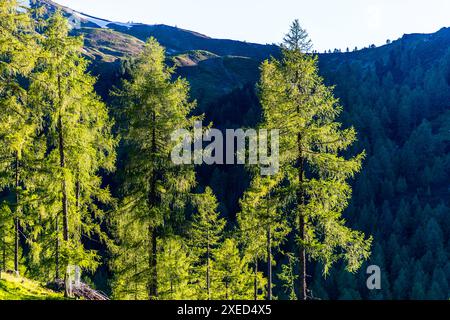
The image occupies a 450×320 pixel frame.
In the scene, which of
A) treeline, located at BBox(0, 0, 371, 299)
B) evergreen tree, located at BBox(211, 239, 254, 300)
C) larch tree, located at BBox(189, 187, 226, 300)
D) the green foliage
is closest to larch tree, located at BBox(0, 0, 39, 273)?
treeline, located at BBox(0, 0, 371, 299)

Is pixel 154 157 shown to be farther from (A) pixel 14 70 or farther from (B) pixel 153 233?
(A) pixel 14 70

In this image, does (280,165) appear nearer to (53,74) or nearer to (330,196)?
(330,196)

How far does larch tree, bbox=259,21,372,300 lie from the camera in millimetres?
Result: 17156

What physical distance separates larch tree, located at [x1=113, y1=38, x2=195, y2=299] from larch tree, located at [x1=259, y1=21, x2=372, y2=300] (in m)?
4.21

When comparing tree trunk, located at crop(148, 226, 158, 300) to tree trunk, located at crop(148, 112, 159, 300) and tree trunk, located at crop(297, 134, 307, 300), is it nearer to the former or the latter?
tree trunk, located at crop(148, 112, 159, 300)

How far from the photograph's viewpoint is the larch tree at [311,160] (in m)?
17.2

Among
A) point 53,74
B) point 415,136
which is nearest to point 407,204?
point 415,136

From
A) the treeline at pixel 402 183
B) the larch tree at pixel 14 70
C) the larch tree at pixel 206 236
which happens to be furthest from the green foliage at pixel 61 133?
the treeline at pixel 402 183

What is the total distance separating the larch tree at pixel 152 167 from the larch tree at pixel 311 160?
4.21 m

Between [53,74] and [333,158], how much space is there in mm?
11544

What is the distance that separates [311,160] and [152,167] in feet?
21.7

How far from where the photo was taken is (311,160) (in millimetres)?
17672

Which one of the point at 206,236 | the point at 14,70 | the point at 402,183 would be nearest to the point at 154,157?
the point at 14,70

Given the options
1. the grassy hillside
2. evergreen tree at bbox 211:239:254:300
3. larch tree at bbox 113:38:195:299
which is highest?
larch tree at bbox 113:38:195:299
